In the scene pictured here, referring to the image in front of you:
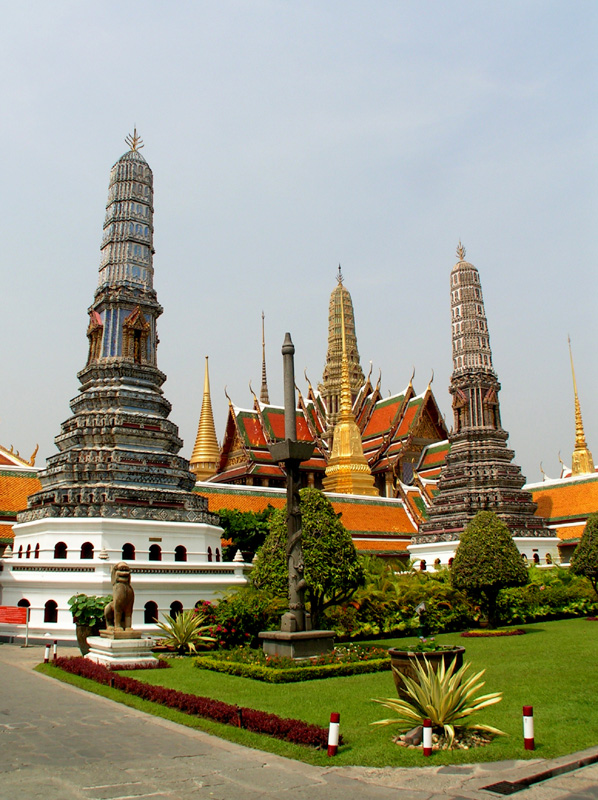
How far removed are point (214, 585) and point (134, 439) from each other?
4.85 meters

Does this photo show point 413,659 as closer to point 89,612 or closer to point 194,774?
point 194,774

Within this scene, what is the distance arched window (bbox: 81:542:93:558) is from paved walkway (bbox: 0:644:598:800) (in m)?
11.0

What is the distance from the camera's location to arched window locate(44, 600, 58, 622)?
18.1 meters

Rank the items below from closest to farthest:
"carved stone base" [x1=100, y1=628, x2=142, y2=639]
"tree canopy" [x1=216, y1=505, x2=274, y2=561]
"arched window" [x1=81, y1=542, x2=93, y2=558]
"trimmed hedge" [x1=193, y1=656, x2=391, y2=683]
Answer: "trimmed hedge" [x1=193, y1=656, x2=391, y2=683], "carved stone base" [x1=100, y1=628, x2=142, y2=639], "arched window" [x1=81, y1=542, x2=93, y2=558], "tree canopy" [x1=216, y1=505, x2=274, y2=561]

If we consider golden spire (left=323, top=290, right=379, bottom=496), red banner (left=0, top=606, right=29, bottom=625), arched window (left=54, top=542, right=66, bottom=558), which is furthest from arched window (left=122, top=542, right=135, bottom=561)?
golden spire (left=323, top=290, right=379, bottom=496)

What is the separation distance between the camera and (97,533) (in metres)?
19.0

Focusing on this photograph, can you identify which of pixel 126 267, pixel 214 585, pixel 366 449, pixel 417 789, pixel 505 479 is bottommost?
pixel 417 789

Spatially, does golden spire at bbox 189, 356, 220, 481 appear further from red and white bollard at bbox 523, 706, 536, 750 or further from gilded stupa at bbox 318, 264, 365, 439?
red and white bollard at bbox 523, 706, 536, 750

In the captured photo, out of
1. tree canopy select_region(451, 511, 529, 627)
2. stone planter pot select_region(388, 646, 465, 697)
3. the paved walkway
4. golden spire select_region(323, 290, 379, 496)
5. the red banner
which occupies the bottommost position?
the paved walkway

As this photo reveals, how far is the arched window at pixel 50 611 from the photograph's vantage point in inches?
711

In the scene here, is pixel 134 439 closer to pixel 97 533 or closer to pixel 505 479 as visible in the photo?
pixel 97 533

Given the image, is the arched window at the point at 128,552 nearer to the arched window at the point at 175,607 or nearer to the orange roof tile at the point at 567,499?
the arched window at the point at 175,607

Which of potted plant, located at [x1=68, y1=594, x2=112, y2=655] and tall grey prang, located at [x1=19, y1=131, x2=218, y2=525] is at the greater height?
tall grey prang, located at [x1=19, y1=131, x2=218, y2=525]

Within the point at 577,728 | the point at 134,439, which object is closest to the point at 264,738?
the point at 577,728
